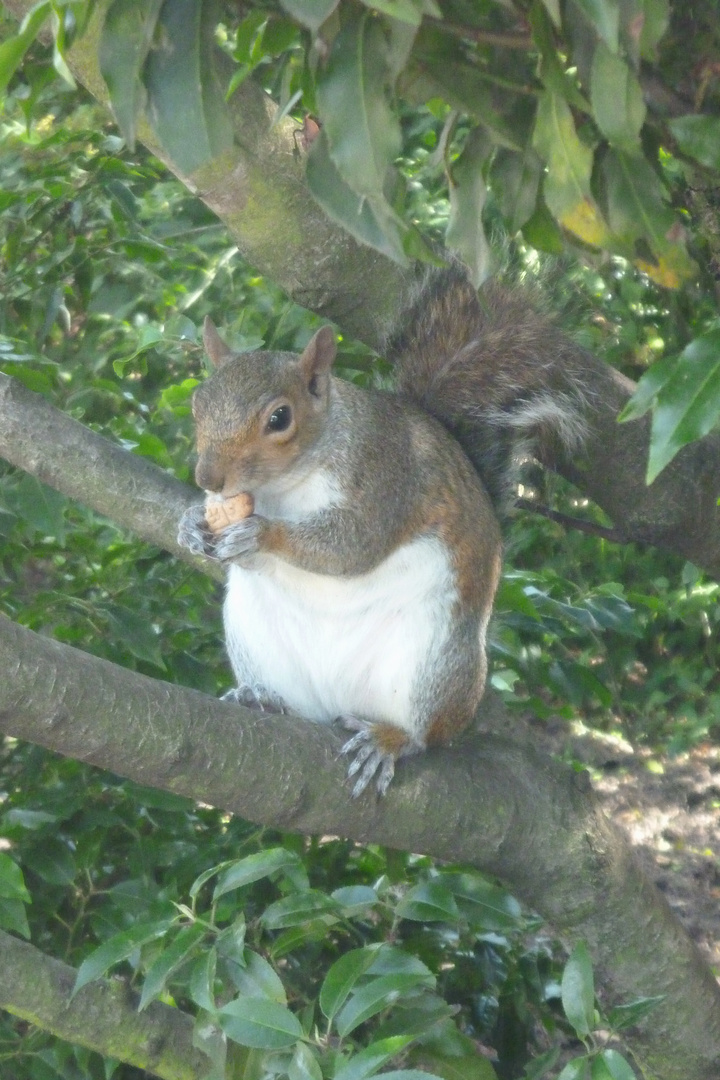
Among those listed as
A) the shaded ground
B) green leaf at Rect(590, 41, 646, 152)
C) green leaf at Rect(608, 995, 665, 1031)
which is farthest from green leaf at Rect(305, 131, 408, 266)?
the shaded ground

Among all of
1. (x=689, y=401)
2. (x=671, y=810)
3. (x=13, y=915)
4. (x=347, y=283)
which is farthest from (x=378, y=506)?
(x=671, y=810)

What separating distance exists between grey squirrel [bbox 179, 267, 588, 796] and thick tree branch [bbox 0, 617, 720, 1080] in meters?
0.15

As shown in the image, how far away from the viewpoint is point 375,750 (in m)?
1.59

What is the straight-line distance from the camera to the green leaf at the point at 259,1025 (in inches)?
45.6

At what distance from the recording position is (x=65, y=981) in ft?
4.81

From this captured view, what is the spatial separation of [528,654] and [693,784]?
1.55 meters

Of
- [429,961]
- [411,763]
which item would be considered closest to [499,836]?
[411,763]

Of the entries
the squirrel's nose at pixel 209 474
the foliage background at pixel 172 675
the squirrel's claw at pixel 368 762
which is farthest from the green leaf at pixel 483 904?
the squirrel's nose at pixel 209 474

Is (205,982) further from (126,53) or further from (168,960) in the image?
(126,53)

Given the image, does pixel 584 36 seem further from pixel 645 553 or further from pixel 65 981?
pixel 645 553

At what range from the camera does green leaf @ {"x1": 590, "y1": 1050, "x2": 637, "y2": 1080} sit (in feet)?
3.92

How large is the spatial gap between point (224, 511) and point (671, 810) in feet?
6.69

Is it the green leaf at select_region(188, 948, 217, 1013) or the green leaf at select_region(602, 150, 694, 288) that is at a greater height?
the green leaf at select_region(602, 150, 694, 288)

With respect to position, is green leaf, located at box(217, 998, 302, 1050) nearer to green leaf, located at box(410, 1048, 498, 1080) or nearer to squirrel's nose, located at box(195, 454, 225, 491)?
green leaf, located at box(410, 1048, 498, 1080)
